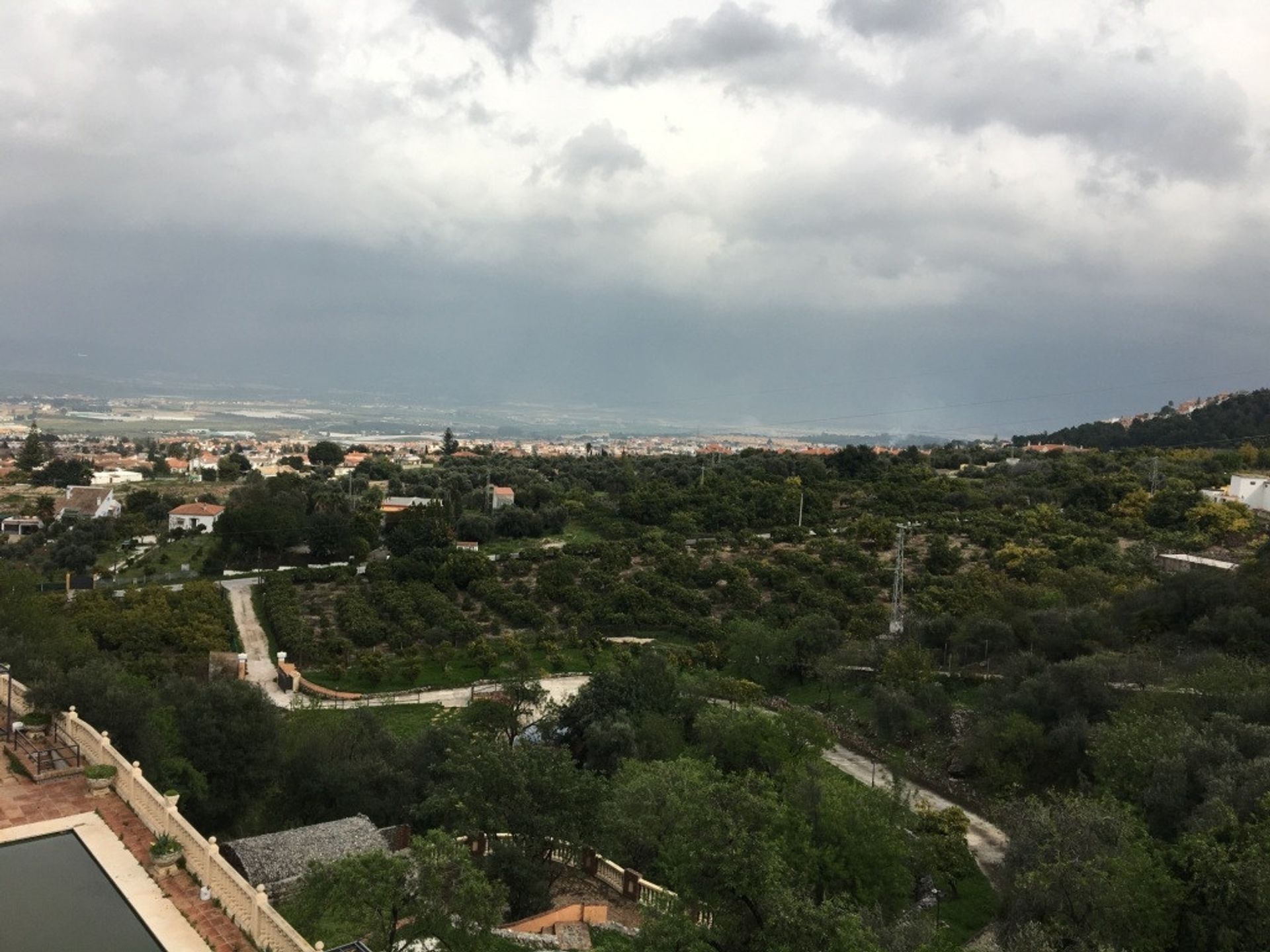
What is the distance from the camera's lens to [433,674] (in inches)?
1097

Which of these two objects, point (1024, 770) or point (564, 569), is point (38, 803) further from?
point (564, 569)

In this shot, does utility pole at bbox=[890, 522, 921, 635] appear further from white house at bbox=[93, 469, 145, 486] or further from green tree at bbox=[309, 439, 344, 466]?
green tree at bbox=[309, 439, 344, 466]

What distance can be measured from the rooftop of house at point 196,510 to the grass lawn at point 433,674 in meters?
23.5

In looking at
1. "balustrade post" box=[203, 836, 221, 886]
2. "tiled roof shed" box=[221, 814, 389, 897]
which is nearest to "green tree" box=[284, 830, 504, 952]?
"balustrade post" box=[203, 836, 221, 886]

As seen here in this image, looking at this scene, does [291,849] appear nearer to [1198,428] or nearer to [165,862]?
[165,862]

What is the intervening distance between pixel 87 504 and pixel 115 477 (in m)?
19.3

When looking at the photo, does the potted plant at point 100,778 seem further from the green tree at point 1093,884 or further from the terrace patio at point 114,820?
the green tree at point 1093,884

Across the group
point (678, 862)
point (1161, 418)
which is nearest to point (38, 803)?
point (678, 862)

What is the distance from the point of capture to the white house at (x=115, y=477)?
206 feet

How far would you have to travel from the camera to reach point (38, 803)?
11.3m

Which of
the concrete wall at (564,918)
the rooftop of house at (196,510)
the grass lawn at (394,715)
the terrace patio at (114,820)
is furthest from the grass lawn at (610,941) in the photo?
the rooftop of house at (196,510)

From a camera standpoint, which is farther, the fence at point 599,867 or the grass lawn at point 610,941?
the fence at point 599,867

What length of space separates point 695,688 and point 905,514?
999 inches

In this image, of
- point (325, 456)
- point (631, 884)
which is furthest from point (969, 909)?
point (325, 456)
